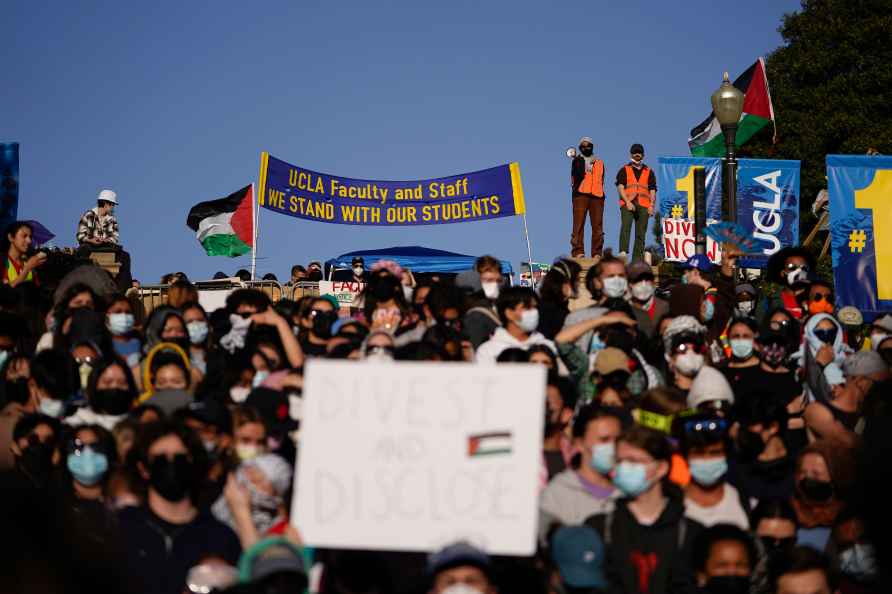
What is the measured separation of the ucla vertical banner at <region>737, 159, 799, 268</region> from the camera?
1686 cm

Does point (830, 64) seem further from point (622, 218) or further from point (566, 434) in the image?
point (566, 434)

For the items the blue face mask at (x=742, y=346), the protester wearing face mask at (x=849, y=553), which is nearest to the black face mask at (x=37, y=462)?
the protester wearing face mask at (x=849, y=553)

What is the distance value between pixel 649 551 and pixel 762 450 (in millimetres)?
1577

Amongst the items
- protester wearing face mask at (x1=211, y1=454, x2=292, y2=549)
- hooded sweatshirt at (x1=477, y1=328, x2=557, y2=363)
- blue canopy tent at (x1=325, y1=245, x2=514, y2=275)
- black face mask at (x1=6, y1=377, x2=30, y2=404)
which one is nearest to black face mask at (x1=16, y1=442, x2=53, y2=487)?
black face mask at (x1=6, y1=377, x2=30, y2=404)

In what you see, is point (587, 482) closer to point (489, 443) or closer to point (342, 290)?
point (489, 443)

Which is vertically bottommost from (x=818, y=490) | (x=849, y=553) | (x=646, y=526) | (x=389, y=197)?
(x=849, y=553)

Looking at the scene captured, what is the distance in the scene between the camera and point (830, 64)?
39750mm

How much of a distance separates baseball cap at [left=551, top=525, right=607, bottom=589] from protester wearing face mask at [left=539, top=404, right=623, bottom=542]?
37 centimetres

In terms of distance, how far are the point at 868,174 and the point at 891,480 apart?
1236 centimetres

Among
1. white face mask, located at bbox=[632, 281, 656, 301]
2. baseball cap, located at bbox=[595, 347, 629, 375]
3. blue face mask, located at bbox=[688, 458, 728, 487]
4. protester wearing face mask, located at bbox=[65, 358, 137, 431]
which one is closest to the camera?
blue face mask, located at bbox=[688, 458, 728, 487]

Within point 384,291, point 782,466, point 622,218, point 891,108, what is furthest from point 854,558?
point 891,108

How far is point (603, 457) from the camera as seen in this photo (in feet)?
19.5

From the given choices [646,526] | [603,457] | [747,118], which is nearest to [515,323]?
[603,457]

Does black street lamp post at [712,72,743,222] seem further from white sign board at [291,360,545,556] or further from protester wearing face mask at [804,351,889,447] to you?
white sign board at [291,360,545,556]
